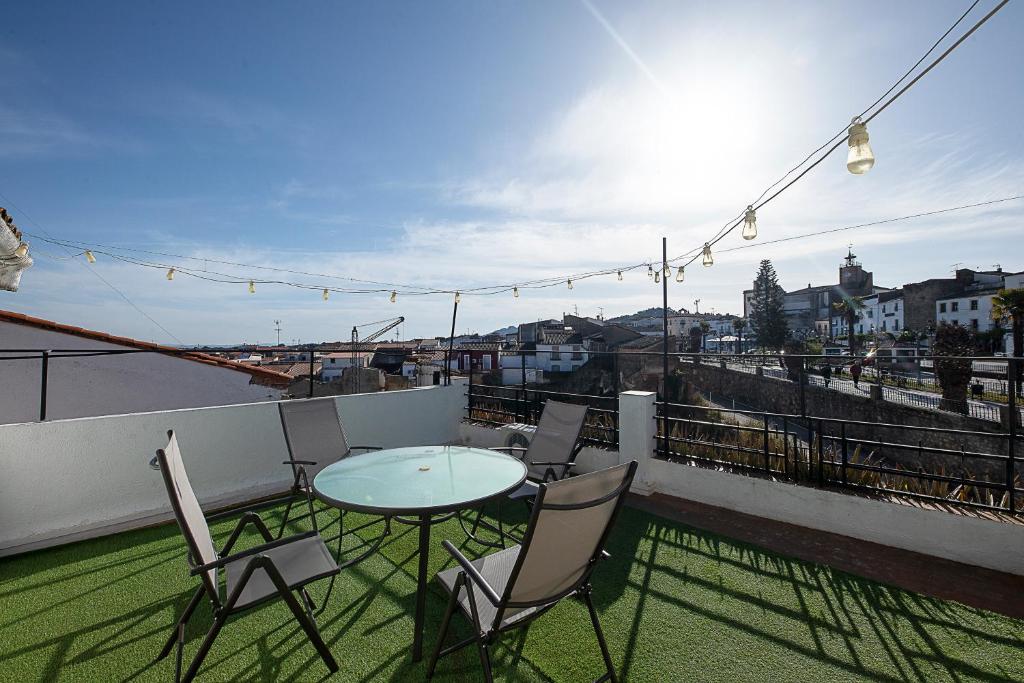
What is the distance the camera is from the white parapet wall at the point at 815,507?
8.87 ft

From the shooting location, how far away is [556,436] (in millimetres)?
3449

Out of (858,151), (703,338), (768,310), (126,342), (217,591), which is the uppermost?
(768,310)

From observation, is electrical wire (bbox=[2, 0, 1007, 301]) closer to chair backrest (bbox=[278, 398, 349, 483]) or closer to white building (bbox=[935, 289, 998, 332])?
chair backrest (bbox=[278, 398, 349, 483])

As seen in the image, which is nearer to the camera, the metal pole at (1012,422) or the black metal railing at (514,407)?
the metal pole at (1012,422)

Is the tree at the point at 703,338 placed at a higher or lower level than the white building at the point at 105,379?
higher

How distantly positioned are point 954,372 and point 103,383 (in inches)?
947

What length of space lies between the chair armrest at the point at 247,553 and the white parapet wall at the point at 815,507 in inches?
112

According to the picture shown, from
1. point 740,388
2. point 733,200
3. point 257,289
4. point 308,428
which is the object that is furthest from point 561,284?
point 740,388

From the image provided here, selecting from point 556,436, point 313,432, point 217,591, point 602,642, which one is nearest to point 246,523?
point 217,591

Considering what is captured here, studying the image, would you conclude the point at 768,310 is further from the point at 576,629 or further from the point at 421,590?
the point at 421,590

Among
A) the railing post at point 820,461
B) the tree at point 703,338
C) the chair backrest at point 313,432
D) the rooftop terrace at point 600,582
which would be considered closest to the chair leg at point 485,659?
the rooftop terrace at point 600,582

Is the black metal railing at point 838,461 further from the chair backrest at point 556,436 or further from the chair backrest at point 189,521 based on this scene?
→ the chair backrest at point 189,521

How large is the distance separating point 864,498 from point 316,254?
13673 millimetres

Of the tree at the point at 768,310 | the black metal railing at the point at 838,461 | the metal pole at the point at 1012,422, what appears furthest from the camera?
the tree at the point at 768,310
